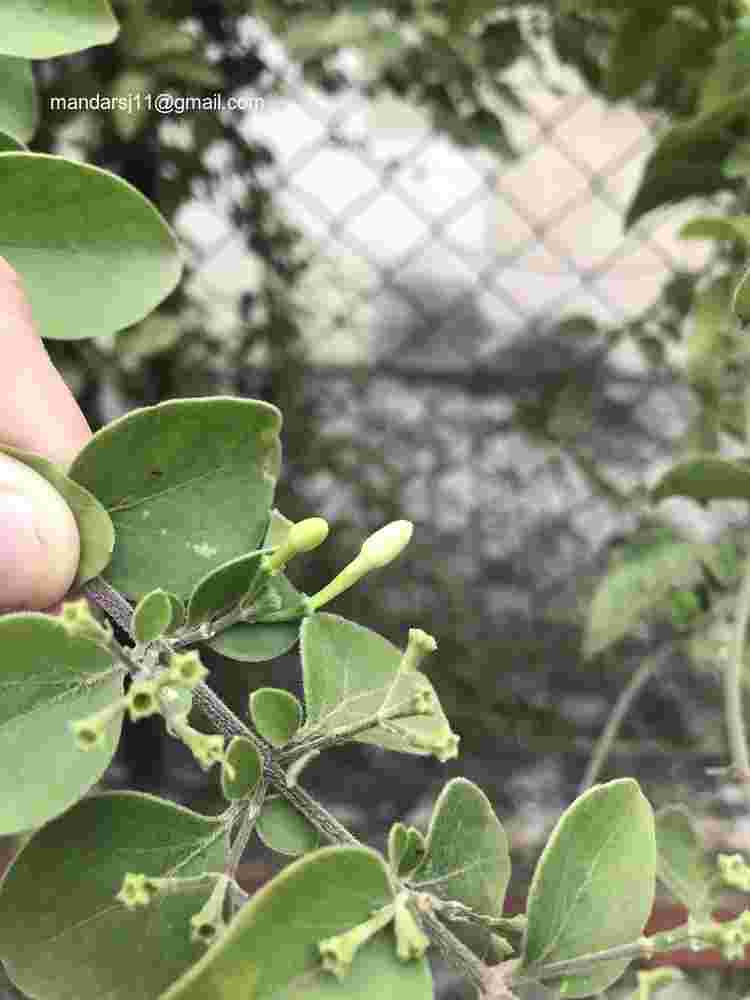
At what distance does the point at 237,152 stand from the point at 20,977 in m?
0.86

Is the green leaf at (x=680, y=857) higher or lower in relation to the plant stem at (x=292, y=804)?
lower

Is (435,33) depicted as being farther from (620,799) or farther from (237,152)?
(620,799)

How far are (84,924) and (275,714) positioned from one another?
0.04m

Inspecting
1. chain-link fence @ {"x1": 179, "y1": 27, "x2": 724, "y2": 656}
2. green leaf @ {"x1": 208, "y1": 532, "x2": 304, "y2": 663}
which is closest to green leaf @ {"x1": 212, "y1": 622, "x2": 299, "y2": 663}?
green leaf @ {"x1": 208, "y1": 532, "x2": 304, "y2": 663}

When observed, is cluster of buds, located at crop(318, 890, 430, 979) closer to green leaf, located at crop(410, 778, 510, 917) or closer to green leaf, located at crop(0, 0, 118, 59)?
green leaf, located at crop(410, 778, 510, 917)

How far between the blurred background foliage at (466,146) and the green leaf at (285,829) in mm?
200

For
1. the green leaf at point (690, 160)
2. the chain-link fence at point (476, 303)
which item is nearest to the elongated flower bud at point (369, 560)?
the green leaf at point (690, 160)

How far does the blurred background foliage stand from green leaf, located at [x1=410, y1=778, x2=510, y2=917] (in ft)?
0.60

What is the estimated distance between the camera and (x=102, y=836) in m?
0.19

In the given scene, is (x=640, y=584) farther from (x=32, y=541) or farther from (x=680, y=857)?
(x=32, y=541)

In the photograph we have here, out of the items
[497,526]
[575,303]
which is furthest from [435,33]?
[575,303]

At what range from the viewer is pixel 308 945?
0.49 feet

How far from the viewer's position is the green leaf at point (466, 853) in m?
0.19

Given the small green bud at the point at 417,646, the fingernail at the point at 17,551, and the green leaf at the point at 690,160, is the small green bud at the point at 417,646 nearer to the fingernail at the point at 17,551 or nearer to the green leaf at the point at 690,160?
the fingernail at the point at 17,551
